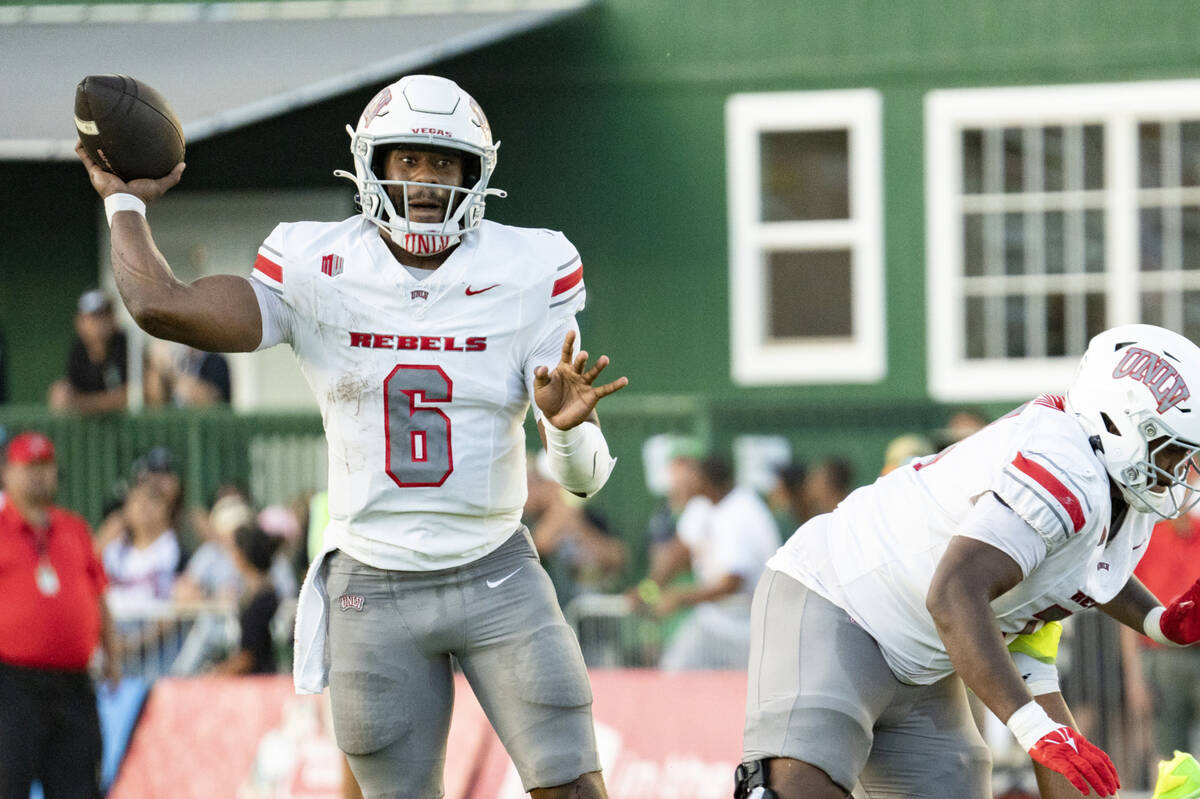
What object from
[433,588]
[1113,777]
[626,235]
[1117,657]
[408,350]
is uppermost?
[626,235]

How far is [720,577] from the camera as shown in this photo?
29.3 ft

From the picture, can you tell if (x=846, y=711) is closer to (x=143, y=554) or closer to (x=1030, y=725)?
(x=1030, y=725)

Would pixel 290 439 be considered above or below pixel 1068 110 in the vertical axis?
below

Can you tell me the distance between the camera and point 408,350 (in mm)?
3973

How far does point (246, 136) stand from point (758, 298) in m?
3.90

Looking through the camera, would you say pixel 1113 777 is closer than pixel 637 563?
Yes

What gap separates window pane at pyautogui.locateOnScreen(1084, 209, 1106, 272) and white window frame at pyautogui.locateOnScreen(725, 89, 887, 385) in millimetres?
1431

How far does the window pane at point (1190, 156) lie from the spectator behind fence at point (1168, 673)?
161 inches

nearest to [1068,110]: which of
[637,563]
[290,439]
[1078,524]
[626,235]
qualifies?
[626,235]

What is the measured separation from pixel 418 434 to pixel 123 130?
99 centimetres

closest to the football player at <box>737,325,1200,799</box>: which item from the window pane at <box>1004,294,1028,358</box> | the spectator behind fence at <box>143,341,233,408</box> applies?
the spectator behind fence at <box>143,341,233,408</box>

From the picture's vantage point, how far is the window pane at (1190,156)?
11.7 meters

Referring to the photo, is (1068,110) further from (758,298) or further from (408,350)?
(408,350)

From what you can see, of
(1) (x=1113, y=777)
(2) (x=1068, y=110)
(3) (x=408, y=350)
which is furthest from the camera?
(2) (x=1068, y=110)
